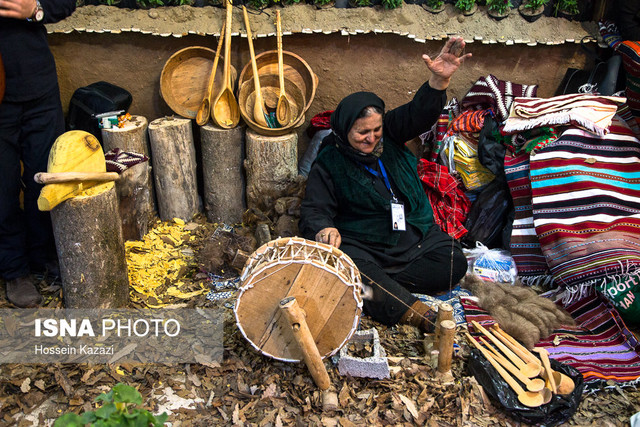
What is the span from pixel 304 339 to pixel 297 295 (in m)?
0.25

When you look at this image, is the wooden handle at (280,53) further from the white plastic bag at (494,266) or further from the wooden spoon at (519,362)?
the wooden spoon at (519,362)

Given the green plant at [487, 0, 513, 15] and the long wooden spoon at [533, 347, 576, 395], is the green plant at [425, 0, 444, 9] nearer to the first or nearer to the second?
the green plant at [487, 0, 513, 15]

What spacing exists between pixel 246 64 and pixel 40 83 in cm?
175

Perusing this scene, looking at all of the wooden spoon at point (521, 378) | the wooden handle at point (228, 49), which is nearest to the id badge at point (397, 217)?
the wooden spoon at point (521, 378)

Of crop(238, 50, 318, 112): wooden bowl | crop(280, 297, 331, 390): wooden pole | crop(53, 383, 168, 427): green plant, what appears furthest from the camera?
crop(238, 50, 318, 112): wooden bowl

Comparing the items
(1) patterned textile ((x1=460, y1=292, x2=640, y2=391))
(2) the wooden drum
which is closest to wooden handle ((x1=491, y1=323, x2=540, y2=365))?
(1) patterned textile ((x1=460, y1=292, x2=640, y2=391))

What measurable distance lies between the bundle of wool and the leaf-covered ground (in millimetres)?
387

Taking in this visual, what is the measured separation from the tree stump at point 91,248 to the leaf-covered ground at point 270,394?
19.7 inches

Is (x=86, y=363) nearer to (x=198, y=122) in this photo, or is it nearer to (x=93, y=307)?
(x=93, y=307)

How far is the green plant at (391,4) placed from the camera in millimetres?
4414

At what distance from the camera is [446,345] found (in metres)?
2.89

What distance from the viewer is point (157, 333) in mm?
3365

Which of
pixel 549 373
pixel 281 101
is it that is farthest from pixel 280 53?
pixel 549 373

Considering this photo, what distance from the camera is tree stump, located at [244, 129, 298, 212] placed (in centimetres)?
434
